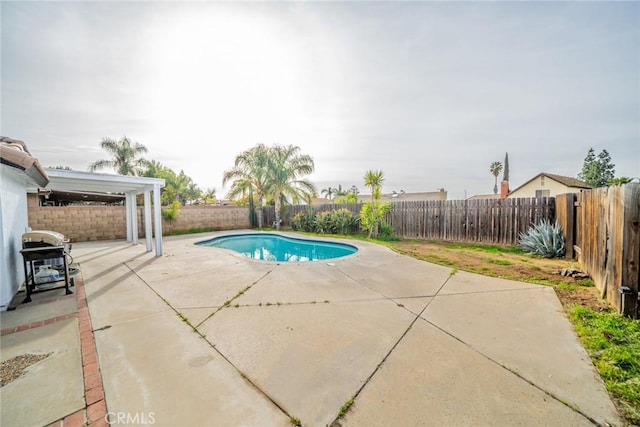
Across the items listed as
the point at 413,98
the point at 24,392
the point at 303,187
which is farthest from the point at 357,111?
the point at 24,392

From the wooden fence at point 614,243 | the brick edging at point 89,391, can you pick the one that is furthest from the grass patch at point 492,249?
the brick edging at point 89,391

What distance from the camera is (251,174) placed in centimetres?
1661

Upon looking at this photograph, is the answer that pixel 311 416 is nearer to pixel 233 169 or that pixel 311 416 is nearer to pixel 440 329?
pixel 440 329

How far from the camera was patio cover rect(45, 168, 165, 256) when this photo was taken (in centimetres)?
613

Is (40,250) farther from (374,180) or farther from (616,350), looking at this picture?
(374,180)

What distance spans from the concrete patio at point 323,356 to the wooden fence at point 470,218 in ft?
17.6

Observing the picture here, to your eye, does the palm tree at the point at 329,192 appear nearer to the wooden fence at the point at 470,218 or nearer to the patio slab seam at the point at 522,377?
the wooden fence at the point at 470,218

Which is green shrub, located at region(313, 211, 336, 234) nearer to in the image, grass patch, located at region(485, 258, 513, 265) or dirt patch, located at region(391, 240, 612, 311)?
dirt patch, located at region(391, 240, 612, 311)

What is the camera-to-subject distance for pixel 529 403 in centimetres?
180

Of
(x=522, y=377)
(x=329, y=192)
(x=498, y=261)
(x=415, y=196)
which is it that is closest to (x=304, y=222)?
(x=498, y=261)

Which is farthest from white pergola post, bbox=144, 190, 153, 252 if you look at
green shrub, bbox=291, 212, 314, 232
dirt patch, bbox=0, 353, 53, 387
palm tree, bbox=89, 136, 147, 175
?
palm tree, bbox=89, 136, 147, 175

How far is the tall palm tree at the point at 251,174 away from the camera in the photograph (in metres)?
15.6

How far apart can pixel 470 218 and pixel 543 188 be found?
2148cm

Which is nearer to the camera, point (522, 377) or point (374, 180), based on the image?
point (522, 377)
